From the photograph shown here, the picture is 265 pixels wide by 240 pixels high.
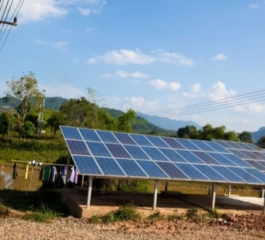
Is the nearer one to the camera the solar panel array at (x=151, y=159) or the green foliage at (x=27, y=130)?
the solar panel array at (x=151, y=159)

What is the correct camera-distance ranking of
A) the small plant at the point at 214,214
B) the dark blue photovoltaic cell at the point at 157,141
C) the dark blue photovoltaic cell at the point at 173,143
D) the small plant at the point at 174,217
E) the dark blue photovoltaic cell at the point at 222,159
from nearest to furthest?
the small plant at the point at 174,217 → the small plant at the point at 214,214 → the dark blue photovoltaic cell at the point at 222,159 → the dark blue photovoltaic cell at the point at 157,141 → the dark blue photovoltaic cell at the point at 173,143

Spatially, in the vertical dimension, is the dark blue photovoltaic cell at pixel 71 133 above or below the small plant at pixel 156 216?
above

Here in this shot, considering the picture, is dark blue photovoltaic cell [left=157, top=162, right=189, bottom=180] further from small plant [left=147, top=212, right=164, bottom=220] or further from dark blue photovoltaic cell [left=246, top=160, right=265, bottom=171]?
dark blue photovoltaic cell [left=246, top=160, right=265, bottom=171]

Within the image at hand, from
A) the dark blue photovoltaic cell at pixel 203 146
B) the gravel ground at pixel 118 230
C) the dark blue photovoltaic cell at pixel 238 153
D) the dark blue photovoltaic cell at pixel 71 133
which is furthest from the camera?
the dark blue photovoltaic cell at pixel 238 153

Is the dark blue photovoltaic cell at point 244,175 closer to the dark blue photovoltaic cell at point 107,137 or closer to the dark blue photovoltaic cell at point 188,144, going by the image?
the dark blue photovoltaic cell at point 188,144

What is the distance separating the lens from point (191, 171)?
1203cm

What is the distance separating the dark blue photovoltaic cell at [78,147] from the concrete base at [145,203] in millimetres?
1446

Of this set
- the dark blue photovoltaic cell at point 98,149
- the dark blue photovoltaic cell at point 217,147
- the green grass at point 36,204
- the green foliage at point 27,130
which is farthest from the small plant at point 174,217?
the green foliage at point 27,130

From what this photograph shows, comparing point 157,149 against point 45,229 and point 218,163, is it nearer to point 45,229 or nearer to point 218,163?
point 218,163

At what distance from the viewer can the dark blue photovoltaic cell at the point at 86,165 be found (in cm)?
1023

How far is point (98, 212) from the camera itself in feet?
34.1

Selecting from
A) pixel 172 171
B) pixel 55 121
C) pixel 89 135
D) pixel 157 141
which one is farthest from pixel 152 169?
pixel 55 121

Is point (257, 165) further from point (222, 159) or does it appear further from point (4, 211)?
point (4, 211)

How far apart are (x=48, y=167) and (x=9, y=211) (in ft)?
19.3
